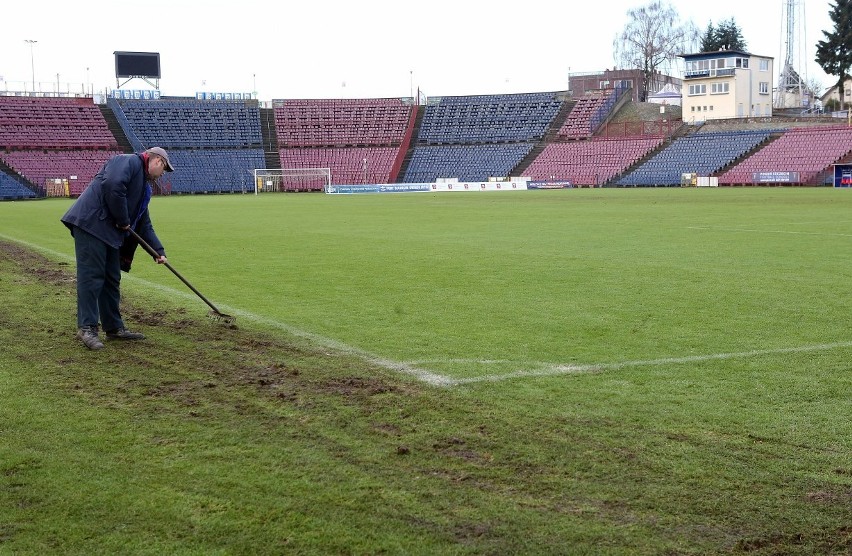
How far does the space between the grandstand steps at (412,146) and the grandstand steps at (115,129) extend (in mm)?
26160

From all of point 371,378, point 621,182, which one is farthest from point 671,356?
point 621,182

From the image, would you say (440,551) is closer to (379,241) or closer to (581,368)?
(581,368)

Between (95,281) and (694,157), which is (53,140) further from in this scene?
(95,281)

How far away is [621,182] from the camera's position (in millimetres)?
73812

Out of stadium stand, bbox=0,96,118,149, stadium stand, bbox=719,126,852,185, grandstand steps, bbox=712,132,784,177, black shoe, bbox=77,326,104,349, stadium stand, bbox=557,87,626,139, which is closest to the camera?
black shoe, bbox=77,326,104,349

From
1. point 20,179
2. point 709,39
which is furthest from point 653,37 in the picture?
point 20,179

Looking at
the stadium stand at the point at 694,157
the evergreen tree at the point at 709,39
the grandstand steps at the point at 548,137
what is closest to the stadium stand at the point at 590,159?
the grandstand steps at the point at 548,137

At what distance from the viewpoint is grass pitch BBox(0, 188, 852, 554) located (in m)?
4.04

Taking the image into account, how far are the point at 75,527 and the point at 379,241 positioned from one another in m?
16.6

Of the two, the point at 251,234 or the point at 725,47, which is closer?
the point at 251,234

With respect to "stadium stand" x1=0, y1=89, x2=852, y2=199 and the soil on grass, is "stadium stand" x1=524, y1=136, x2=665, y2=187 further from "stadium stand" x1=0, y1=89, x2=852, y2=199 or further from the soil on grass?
the soil on grass

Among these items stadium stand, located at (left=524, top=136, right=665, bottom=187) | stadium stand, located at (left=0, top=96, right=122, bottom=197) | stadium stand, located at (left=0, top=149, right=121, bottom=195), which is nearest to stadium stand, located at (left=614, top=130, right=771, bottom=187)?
stadium stand, located at (left=524, top=136, right=665, bottom=187)

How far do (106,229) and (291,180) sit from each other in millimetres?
76915

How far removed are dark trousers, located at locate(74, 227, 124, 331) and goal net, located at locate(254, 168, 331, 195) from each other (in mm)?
73925
